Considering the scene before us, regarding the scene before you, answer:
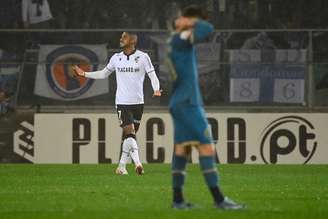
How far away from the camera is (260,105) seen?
26.8m

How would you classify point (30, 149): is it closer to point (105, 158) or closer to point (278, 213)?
point (105, 158)

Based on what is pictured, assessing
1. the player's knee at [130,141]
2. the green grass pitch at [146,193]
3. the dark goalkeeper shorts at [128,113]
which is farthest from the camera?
the dark goalkeeper shorts at [128,113]

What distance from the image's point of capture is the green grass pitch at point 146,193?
1330 cm

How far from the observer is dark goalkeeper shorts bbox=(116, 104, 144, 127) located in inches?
834

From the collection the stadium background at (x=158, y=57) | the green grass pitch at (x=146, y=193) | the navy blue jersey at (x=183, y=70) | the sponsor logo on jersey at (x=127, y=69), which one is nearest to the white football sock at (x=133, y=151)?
the green grass pitch at (x=146, y=193)

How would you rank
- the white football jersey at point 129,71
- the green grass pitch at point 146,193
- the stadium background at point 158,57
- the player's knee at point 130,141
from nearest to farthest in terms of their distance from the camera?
1. the green grass pitch at point 146,193
2. the player's knee at point 130,141
3. the white football jersey at point 129,71
4. the stadium background at point 158,57

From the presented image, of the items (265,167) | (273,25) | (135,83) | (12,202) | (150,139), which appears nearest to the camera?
(12,202)

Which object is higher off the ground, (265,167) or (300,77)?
(300,77)

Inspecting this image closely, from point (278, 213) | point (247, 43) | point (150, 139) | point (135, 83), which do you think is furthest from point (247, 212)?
point (247, 43)

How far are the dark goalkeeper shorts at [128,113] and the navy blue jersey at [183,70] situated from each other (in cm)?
780

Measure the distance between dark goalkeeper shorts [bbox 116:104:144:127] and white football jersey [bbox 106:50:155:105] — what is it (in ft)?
0.27

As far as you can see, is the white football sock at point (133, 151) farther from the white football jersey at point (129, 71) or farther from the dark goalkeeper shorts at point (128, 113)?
the white football jersey at point (129, 71)

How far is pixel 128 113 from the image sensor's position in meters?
21.2

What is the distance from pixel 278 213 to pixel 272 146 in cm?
1318
